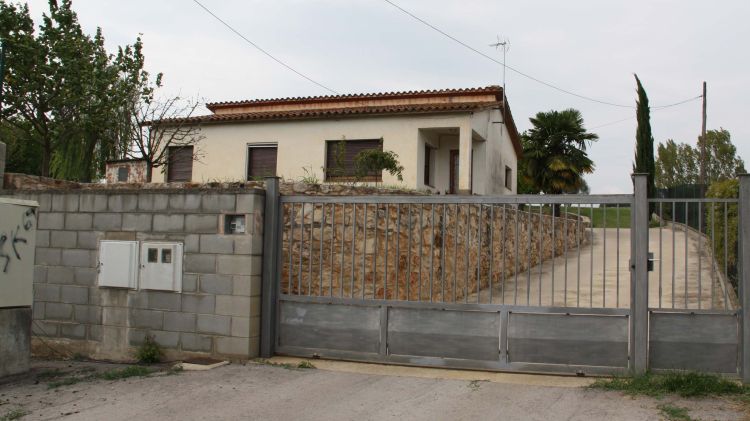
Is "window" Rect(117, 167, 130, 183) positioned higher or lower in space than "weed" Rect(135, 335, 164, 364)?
higher

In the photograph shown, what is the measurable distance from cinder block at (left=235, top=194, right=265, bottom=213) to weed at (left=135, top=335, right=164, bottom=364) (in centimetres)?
201

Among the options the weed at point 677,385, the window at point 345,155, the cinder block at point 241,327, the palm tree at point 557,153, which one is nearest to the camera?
the weed at point 677,385

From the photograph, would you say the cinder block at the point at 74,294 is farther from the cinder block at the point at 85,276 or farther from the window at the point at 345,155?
the window at the point at 345,155

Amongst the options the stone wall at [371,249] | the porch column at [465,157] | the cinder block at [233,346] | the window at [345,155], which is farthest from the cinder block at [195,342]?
the porch column at [465,157]

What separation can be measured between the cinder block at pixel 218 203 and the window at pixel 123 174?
4535 millimetres

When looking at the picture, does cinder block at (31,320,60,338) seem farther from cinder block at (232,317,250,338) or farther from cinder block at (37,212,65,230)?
cinder block at (232,317,250,338)

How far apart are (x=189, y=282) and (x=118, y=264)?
3.48ft

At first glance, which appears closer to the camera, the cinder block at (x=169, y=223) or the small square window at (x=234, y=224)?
the small square window at (x=234, y=224)

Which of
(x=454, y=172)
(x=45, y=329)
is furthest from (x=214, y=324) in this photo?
(x=454, y=172)

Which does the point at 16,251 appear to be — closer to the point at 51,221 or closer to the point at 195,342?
the point at 51,221

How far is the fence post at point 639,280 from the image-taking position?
5.68 metres

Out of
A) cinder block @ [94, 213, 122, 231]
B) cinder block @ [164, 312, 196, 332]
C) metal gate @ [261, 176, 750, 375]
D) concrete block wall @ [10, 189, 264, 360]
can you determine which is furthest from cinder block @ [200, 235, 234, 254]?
cinder block @ [94, 213, 122, 231]

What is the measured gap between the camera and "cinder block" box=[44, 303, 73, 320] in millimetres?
7738

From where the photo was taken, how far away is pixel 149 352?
23.4 ft
